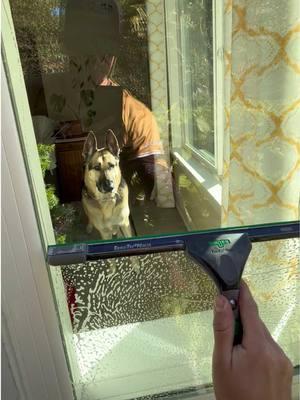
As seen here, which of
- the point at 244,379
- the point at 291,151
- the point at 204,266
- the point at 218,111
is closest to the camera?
the point at 244,379

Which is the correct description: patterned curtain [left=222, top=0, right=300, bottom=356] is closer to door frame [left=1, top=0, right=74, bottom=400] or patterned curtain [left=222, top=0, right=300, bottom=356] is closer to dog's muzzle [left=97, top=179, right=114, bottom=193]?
dog's muzzle [left=97, top=179, right=114, bottom=193]

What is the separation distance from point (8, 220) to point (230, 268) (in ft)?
1.09

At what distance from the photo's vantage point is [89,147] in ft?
2.40

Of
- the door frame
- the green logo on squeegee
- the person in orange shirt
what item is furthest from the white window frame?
the door frame

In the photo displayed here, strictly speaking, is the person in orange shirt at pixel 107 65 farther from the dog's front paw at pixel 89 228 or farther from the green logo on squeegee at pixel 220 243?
the green logo on squeegee at pixel 220 243

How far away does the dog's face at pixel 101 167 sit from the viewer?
72 cm

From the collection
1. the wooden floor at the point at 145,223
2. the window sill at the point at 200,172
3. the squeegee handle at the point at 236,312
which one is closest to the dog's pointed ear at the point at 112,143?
the wooden floor at the point at 145,223

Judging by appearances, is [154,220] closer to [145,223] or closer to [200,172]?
[145,223]

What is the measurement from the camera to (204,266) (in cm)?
53

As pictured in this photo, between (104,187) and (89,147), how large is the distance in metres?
0.09

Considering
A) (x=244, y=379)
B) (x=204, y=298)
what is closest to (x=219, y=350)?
(x=244, y=379)

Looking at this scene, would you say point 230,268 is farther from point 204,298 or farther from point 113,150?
point 113,150

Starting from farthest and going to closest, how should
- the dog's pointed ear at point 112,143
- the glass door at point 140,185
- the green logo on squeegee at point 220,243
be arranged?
the dog's pointed ear at point 112,143 < the glass door at point 140,185 < the green logo on squeegee at point 220,243

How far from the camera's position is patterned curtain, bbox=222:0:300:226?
2.10 ft
